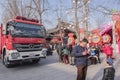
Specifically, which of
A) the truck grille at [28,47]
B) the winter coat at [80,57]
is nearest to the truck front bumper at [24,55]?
the truck grille at [28,47]

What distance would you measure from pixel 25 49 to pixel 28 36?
2.60 ft

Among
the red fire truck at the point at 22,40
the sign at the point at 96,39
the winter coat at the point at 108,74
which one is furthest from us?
the sign at the point at 96,39

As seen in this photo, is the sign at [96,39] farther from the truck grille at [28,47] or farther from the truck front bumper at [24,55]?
the truck grille at [28,47]

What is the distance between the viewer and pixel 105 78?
20.9 ft

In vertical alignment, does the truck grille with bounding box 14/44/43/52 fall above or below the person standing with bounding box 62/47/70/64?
above

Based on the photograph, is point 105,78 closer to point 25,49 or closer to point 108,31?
point 25,49

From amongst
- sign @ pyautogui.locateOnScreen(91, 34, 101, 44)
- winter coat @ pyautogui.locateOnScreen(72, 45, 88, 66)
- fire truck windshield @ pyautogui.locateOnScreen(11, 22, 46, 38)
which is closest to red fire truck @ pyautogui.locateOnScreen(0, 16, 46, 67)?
fire truck windshield @ pyautogui.locateOnScreen(11, 22, 46, 38)

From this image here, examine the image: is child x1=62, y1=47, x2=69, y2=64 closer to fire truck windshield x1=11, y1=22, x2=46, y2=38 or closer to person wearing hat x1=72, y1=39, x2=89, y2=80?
fire truck windshield x1=11, y1=22, x2=46, y2=38

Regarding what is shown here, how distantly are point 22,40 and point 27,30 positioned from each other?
2.58ft

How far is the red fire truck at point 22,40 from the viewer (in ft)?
41.2

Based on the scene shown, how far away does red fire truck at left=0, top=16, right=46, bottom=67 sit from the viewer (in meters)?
12.6

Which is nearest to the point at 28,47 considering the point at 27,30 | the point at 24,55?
the point at 24,55

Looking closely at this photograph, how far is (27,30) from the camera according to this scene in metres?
13.3

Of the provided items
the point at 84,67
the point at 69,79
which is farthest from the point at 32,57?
the point at 84,67
